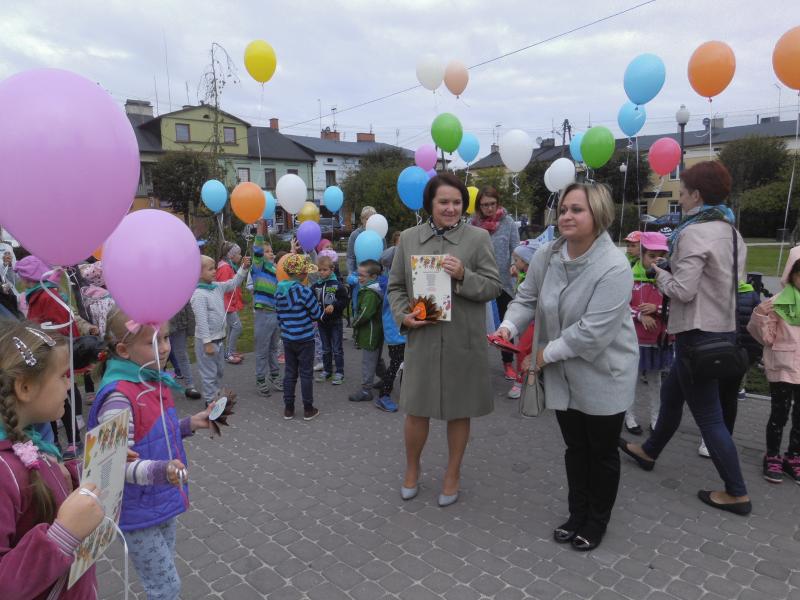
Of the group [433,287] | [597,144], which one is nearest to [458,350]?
[433,287]

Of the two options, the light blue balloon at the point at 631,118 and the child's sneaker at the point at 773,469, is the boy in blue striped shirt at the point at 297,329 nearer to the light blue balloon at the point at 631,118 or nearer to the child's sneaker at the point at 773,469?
the child's sneaker at the point at 773,469

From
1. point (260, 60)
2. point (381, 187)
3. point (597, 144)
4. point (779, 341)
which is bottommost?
point (779, 341)

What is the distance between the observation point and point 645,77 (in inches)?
267

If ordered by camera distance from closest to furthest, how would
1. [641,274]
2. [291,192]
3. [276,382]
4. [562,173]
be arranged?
[641,274], [276,382], [291,192], [562,173]

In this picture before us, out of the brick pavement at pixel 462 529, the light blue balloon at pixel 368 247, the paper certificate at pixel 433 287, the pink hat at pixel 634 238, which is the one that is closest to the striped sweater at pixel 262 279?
the light blue balloon at pixel 368 247

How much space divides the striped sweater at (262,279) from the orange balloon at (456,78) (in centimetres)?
450

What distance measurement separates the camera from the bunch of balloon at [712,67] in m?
5.57

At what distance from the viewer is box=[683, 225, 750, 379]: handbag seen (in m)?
3.14

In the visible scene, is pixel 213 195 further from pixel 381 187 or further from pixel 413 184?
pixel 381 187

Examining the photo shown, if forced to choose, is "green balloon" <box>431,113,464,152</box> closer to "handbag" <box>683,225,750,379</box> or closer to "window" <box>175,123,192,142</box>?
"handbag" <box>683,225,750,379</box>

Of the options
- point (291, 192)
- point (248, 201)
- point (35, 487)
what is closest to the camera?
point (35, 487)

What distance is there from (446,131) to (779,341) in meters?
5.86

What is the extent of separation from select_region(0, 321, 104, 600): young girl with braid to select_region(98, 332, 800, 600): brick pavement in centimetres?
153

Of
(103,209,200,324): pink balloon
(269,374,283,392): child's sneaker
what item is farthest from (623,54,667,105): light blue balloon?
(103,209,200,324): pink balloon
